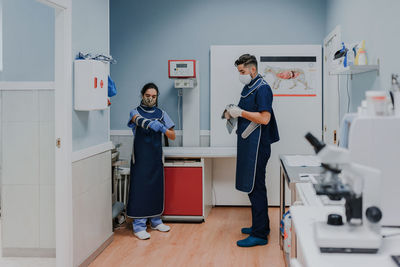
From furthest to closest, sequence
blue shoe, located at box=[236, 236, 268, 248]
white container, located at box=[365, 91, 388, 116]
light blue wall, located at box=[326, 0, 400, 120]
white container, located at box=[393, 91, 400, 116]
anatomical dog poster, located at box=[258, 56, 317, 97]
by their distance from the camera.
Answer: anatomical dog poster, located at box=[258, 56, 317, 97] < blue shoe, located at box=[236, 236, 268, 248] < light blue wall, located at box=[326, 0, 400, 120] < white container, located at box=[393, 91, 400, 116] < white container, located at box=[365, 91, 388, 116]

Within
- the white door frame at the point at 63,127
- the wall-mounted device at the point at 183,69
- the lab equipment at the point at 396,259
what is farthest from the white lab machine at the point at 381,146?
the wall-mounted device at the point at 183,69

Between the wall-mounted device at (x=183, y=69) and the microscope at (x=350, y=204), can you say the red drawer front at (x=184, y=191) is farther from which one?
the microscope at (x=350, y=204)

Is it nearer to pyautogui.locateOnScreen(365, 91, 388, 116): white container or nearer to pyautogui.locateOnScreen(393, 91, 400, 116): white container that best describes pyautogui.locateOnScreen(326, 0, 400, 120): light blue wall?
pyautogui.locateOnScreen(393, 91, 400, 116): white container

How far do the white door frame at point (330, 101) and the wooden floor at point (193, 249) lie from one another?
1.09m

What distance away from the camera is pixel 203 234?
3693 mm

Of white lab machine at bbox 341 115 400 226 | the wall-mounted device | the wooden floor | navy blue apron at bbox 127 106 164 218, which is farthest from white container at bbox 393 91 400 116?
the wall-mounted device

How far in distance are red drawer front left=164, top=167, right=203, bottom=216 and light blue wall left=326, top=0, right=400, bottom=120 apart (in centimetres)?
156

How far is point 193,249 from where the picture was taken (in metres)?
3.32

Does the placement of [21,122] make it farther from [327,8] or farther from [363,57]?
[327,8]

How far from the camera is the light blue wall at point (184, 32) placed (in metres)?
4.54

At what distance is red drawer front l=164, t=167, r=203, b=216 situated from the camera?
398 cm

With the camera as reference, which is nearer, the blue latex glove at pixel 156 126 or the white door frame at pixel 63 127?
the white door frame at pixel 63 127

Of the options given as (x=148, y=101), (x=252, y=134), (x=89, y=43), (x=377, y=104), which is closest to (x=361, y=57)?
(x=252, y=134)

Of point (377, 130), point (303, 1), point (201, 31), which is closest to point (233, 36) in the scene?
point (201, 31)
